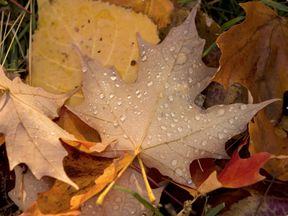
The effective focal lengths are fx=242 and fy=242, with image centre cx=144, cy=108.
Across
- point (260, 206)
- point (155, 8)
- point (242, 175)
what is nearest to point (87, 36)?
point (155, 8)

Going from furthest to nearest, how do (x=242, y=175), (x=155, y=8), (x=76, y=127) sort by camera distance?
(x=155, y=8)
(x=76, y=127)
(x=242, y=175)

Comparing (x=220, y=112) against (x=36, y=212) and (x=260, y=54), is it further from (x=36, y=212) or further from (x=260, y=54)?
(x=36, y=212)

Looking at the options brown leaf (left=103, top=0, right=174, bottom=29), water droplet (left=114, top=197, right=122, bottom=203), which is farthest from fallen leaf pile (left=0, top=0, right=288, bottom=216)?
brown leaf (left=103, top=0, right=174, bottom=29)

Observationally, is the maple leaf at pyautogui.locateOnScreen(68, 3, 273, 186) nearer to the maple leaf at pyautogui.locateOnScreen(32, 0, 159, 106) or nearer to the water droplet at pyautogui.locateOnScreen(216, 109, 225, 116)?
the water droplet at pyautogui.locateOnScreen(216, 109, 225, 116)

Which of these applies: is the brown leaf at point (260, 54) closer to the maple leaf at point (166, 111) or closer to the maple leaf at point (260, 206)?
the maple leaf at point (166, 111)

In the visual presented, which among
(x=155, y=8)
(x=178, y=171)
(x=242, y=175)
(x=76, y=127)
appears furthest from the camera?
(x=155, y=8)
